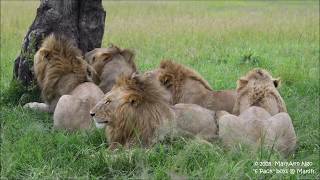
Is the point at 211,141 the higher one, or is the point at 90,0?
the point at 90,0

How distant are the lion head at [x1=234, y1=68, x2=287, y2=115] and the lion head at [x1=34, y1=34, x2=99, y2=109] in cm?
198

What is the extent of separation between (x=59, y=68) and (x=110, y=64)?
Result: 71 cm

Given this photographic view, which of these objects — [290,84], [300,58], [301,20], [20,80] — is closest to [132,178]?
[20,80]

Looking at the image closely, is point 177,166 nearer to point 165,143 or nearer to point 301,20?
point 165,143

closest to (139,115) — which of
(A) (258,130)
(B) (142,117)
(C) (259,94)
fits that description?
(B) (142,117)

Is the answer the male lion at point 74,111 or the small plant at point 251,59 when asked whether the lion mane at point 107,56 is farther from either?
the small plant at point 251,59

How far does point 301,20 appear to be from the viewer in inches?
715

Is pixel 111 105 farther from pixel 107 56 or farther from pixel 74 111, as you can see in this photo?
pixel 107 56

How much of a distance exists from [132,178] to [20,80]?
12.5 feet

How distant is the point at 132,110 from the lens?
6.02 metres

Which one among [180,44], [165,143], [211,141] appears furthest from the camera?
[180,44]

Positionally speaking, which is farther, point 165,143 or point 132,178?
point 165,143

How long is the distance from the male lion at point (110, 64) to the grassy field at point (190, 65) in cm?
92

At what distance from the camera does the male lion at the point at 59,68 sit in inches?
292
